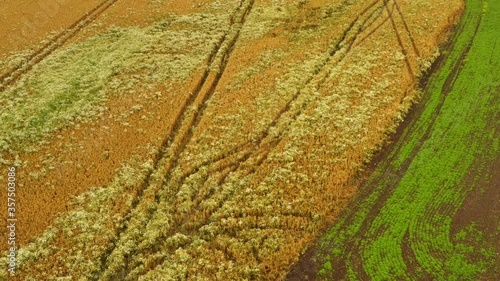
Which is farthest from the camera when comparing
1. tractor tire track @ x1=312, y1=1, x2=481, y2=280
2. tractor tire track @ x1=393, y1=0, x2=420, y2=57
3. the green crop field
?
tractor tire track @ x1=393, y1=0, x2=420, y2=57

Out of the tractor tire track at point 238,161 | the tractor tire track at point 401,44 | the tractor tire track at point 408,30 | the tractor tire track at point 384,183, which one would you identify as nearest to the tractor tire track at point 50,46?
the tractor tire track at point 238,161

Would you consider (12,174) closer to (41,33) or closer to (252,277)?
(252,277)

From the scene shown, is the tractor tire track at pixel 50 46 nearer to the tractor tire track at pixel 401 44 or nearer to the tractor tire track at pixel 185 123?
the tractor tire track at pixel 185 123

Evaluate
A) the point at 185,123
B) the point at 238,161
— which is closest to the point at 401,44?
the point at 238,161

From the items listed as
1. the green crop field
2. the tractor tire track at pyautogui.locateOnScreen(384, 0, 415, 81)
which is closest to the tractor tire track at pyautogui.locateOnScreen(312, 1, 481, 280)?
the green crop field

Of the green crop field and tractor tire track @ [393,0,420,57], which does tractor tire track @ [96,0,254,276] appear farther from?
tractor tire track @ [393,0,420,57]
